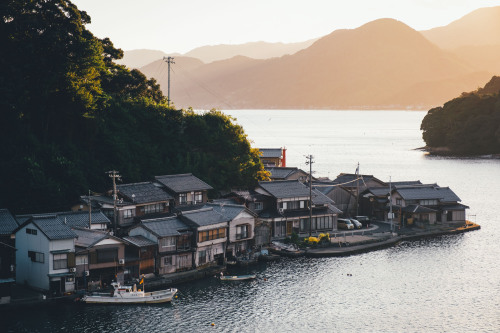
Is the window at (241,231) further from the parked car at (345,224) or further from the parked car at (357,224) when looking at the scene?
the parked car at (357,224)

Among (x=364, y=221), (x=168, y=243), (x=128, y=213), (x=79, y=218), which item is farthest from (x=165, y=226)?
(x=364, y=221)

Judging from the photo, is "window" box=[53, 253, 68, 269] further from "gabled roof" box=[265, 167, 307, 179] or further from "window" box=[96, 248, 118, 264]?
"gabled roof" box=[265, 167, 307, 179]

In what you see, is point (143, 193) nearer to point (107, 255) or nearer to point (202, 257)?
point (202, 257)

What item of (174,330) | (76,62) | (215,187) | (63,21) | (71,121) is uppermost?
(63,21)

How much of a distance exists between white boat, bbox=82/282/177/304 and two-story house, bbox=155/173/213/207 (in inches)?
582

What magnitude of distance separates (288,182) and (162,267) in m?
20.2

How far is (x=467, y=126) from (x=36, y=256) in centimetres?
12319

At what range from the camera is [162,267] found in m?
42.2

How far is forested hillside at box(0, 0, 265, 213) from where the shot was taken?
4975 centimetres

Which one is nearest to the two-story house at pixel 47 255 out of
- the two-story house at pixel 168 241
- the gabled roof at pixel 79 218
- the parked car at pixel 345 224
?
the gabled roof at pixel 79 218

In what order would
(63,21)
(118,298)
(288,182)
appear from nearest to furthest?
(118,298) → (63,21) → (288,182)

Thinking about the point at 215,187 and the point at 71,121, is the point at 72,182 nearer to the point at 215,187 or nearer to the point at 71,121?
the point at 71,121

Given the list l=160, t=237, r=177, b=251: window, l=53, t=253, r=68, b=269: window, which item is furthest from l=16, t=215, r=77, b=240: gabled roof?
l=160, t=237, r=177, b=251: window

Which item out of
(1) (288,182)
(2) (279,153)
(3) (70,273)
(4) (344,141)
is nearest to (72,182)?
(3) (70,273)
